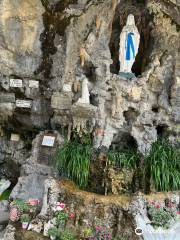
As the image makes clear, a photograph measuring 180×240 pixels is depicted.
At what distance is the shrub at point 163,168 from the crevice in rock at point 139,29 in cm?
205

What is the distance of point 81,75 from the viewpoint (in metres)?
8.62

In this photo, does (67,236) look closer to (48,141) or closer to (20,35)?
(48,141)

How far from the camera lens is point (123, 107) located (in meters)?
8.46

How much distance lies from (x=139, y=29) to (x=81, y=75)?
1.70m

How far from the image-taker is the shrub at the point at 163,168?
7602mm

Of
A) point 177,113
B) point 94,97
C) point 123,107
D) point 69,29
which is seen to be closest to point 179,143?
point 177,113

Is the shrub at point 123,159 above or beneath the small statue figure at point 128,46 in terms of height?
beneath

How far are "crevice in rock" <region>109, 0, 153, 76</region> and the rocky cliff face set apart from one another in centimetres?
24

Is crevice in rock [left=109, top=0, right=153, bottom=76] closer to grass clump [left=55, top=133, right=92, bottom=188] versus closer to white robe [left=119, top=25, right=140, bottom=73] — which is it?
white robe [left=119, top=25, right=140, bottom=73]

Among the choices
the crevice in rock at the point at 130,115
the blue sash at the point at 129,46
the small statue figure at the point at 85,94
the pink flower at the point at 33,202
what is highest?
the blue sash at the point at 129,46

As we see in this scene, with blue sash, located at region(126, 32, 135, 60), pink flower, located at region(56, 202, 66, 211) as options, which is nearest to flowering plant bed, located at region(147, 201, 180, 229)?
pink flower, located at region(56, 202, 66, 211)

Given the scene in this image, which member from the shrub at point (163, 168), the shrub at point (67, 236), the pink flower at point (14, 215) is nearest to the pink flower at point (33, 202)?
the pink flower at point (14, 215)

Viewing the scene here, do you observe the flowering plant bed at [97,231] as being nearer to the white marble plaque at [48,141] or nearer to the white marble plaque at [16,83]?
the white marble plaque at [48,141]

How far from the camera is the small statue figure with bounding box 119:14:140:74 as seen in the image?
8.51 meters
